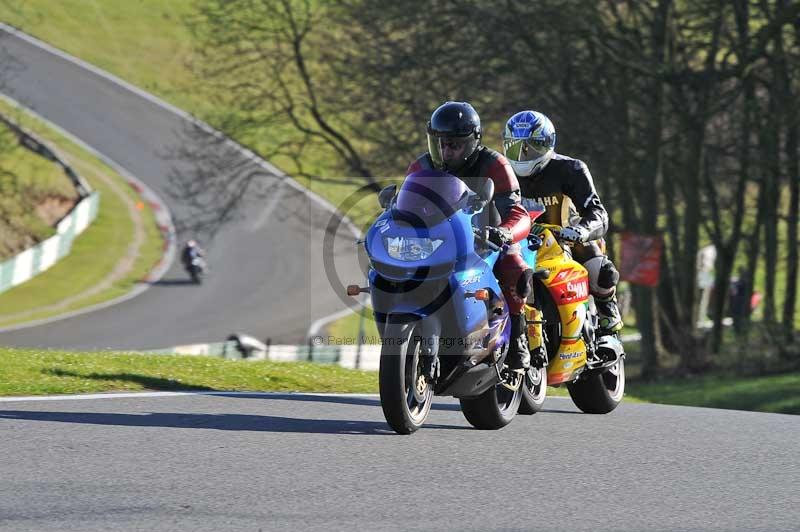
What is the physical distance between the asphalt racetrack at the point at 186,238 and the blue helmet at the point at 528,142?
1527 cm

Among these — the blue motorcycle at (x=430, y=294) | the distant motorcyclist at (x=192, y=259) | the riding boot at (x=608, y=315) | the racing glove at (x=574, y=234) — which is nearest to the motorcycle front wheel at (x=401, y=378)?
the blue motorcycle at (x=430, y=294)

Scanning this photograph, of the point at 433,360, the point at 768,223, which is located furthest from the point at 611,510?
the point at 768,223

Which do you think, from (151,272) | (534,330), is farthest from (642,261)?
(151,272)

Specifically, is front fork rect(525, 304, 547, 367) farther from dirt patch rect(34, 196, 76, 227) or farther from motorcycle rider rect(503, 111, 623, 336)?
dirt patch rect(34, 196, 76, 227)

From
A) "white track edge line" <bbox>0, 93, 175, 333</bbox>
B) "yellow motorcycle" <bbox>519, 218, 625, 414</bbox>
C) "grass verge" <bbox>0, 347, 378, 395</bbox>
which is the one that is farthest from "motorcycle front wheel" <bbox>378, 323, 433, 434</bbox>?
"white track edge line" <bbox>0, 93, 175, 333</bbox>

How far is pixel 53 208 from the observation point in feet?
152

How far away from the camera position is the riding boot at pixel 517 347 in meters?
8.22

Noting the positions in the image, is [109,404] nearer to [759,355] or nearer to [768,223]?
[759,355]

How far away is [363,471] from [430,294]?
147 cm

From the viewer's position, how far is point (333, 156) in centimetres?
3173

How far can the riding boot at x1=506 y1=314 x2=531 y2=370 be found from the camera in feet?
27.0

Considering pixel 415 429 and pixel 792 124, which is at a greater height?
pixel 792 124

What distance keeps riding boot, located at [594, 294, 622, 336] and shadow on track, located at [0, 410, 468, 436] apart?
6.71ft

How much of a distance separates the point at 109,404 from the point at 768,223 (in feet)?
68.7
